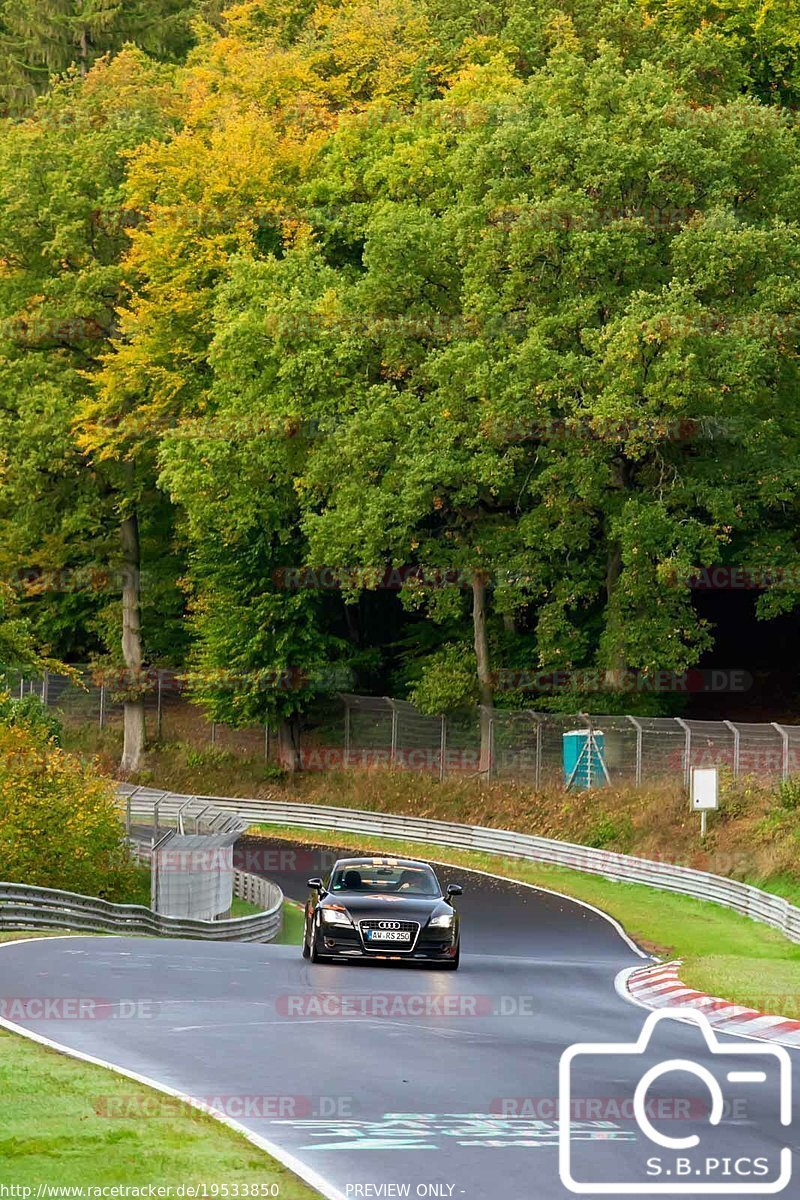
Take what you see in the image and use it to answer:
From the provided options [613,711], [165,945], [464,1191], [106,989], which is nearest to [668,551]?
[613,711]

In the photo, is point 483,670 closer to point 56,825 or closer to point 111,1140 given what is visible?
point 56,825

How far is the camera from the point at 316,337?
5612cm

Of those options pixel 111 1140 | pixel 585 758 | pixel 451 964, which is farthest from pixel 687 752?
pixel 111 1140

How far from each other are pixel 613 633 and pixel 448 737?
9.02 metres

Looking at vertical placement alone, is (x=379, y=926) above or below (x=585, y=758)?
below

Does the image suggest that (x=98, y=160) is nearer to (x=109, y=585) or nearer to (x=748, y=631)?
(x=109, y=585)

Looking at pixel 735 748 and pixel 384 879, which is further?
pixel 735 748

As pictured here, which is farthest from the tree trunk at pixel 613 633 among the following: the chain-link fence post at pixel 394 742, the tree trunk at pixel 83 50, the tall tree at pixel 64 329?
the tree trunk at pixel 83 50

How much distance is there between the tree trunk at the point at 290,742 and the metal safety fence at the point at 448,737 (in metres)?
0.10

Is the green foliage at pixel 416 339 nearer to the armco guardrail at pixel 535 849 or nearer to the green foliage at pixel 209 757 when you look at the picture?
the green foliage at pixel 209 757

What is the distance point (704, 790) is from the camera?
148 ft

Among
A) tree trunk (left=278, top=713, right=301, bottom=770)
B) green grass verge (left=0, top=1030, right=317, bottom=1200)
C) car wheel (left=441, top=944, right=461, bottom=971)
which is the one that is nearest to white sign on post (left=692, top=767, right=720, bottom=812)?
car wheel (left=441, top=944, right=461, bottom=971)

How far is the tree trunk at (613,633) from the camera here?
5204 cm

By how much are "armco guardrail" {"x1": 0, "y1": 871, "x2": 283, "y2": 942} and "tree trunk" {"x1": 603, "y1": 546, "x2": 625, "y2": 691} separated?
15.5 m
